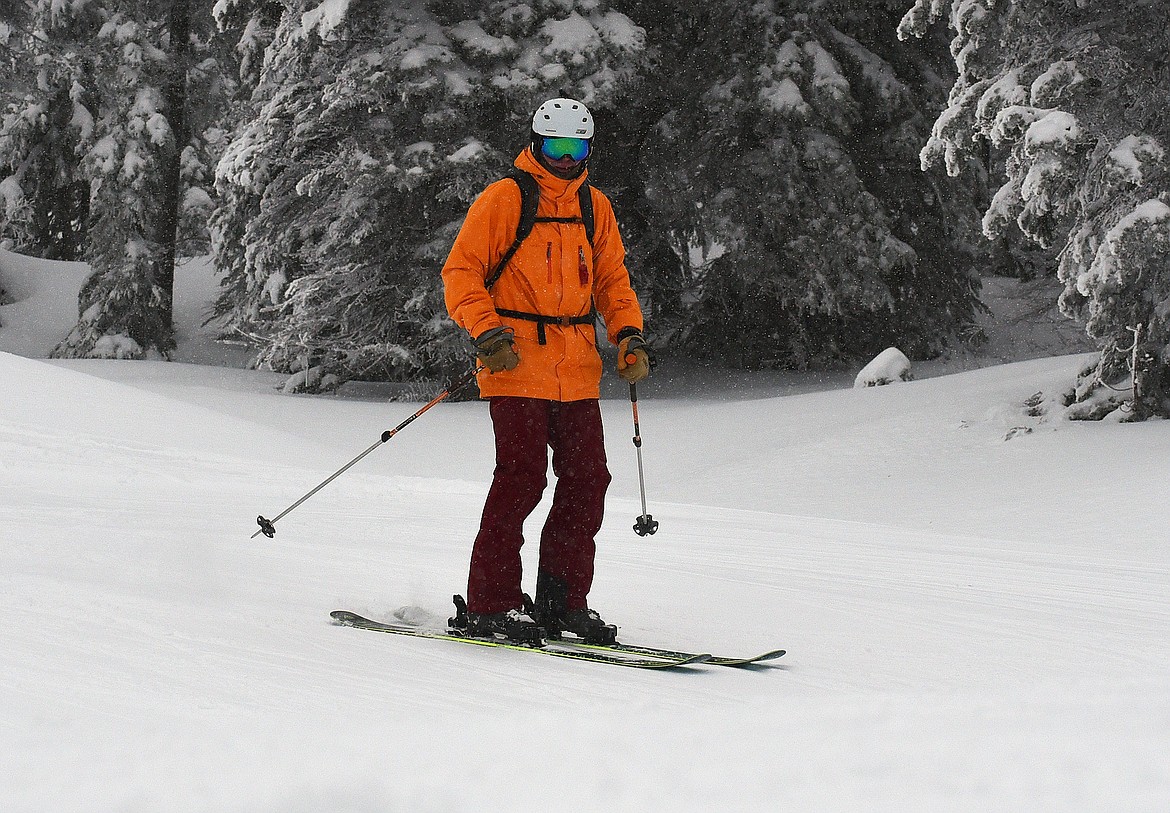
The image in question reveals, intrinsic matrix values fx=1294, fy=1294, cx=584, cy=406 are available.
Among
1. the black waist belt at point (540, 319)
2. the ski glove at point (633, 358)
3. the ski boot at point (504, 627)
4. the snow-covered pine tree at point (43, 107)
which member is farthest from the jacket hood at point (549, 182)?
the snow-covered pine tree at point (43, 107)

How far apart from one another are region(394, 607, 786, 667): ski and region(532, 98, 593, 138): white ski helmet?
182cm

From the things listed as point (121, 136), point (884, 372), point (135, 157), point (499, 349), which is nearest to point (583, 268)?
point (499, 349)

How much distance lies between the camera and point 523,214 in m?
4.66

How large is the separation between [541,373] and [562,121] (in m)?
0.92

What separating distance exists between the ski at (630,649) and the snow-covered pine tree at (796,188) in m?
14.5

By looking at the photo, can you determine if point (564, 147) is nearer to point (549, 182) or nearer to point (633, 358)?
point (549, 182)

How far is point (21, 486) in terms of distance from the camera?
795 cm

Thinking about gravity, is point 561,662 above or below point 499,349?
below

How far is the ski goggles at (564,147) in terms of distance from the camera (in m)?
4.70

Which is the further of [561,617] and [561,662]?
[561,617]

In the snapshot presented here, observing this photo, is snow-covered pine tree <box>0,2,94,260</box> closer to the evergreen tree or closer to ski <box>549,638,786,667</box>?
the evergreen tree

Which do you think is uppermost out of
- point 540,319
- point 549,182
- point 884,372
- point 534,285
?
point 549,182

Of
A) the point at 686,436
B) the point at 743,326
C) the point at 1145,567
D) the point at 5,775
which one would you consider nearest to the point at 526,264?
the point at 5,775

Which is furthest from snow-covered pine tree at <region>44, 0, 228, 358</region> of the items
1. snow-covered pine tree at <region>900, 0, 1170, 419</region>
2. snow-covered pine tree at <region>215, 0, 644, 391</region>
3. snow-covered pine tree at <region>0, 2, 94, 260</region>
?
snow-covered pine tree at <region>900, 0, 1170, 419</region>
